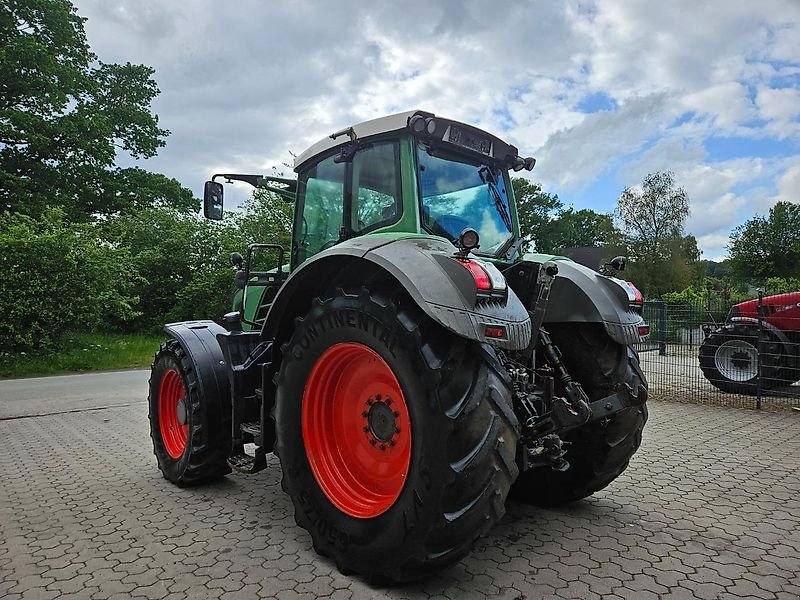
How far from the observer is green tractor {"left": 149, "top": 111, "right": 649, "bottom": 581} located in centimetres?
238

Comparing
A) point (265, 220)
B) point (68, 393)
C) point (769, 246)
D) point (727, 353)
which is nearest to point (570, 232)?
point (769, 246)

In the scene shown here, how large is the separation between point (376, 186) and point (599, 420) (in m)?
1.94

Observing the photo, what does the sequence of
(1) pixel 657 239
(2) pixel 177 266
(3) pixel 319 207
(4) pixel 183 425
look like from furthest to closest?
(1) pixel 657 239 < (2) pixel 177 266 < (4) pixel 183 425 < (3) pixel 319 207

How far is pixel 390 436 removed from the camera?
2801mm

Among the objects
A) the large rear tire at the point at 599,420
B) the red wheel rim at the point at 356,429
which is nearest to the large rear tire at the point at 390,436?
the red wheel rim at the point at 356,429

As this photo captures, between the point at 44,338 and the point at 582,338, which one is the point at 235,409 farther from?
the point at 44,338

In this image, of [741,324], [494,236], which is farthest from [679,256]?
[494,236]

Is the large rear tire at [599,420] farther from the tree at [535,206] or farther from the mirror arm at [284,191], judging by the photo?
the tree at [535,206]

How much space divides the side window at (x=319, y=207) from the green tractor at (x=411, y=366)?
0.02m

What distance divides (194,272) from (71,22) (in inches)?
388

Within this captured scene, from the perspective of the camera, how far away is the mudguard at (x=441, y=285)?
235 cm

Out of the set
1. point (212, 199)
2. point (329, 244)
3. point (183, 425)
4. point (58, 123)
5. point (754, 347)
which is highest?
point (58, 123)

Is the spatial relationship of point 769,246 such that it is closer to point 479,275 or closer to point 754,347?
point 754,347

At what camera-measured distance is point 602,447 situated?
340 cm
